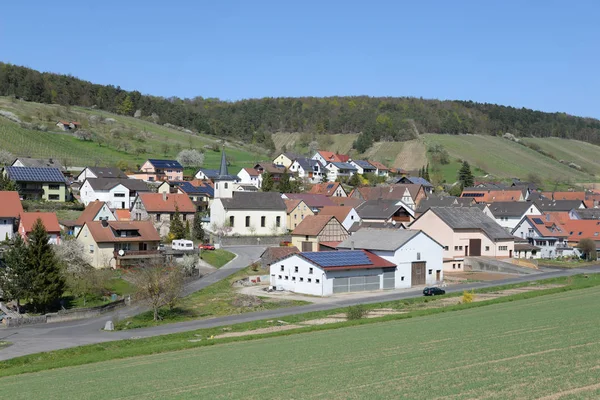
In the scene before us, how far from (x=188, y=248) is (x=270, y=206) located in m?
19.7

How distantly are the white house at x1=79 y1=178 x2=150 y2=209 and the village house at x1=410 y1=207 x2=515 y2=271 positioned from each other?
127 feet

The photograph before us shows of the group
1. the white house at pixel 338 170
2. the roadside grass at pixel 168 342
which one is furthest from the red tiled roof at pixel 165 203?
the white house at pixel 338 170

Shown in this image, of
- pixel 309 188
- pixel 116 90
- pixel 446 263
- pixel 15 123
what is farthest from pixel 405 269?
pixel 116 90

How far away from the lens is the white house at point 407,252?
184 feet

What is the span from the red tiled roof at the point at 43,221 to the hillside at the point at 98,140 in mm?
52125

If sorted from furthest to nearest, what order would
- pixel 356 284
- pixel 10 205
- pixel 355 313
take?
pixel 10 205 → pixel 356 284 → pixel 355 313

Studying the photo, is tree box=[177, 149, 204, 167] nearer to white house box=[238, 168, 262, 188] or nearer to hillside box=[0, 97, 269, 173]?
hillside box=[0, 97, 269, 173]

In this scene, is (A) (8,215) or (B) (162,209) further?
(B) (162,209)

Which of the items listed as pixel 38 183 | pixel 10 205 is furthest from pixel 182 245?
pixel 38 183

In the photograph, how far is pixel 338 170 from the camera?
436 feet

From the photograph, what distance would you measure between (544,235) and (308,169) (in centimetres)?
5724

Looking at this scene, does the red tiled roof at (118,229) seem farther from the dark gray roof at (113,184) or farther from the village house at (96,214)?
the dark gray roof at (113,184)

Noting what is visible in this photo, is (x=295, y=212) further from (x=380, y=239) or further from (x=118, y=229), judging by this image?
(x=118, y=229)

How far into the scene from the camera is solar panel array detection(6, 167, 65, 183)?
83062 mm
